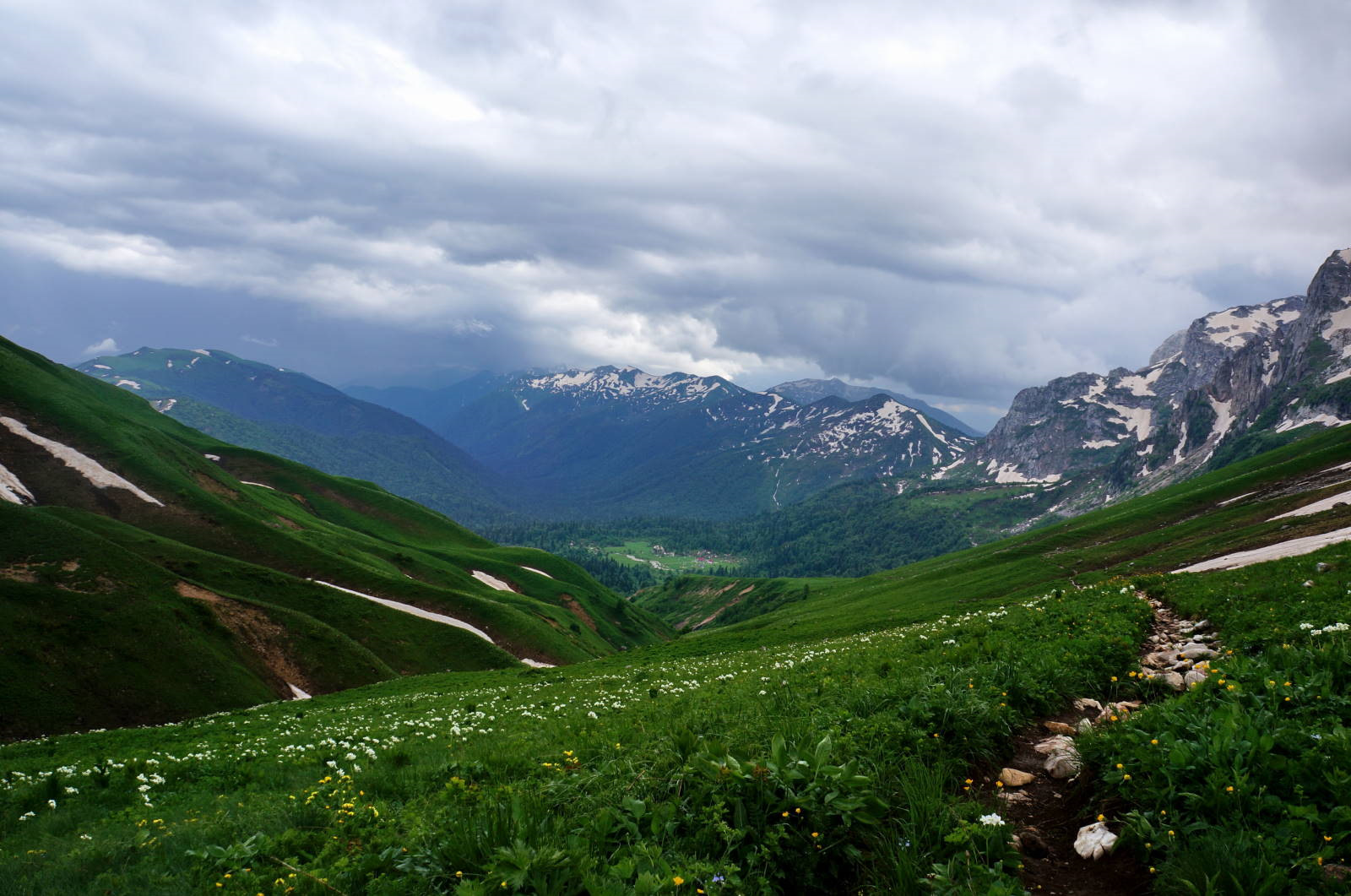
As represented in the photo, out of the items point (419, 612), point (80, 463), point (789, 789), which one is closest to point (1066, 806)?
point (789, 789)

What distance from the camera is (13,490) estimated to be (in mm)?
72188

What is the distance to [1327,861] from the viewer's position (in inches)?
243

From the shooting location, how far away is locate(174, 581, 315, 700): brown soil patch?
51.0 m

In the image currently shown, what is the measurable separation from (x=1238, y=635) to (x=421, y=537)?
15630 centimetres

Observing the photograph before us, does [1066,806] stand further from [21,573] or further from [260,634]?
[21,573]

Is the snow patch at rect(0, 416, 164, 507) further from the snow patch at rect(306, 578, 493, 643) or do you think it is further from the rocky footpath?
the rocky footpath

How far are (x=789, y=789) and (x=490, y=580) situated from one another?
12660cm

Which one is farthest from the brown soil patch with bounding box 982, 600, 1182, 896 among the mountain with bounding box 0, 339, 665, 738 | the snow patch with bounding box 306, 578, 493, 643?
the snow patch with bounding box 306, 578, 493, 643

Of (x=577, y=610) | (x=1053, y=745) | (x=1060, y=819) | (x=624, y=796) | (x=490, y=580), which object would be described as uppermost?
(x=624, y=796)

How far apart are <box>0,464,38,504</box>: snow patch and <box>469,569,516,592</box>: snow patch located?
65.6m

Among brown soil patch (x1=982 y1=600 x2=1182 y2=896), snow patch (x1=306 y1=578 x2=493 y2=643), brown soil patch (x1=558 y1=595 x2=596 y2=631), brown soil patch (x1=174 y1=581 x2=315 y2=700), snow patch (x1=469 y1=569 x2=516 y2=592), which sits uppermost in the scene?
brown soil patch (x1=982 y1=600 x2=1182 y2=896)

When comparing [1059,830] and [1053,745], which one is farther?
[1053,745]

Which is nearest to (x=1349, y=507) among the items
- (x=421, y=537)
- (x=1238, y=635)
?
(x=1238, y=635)

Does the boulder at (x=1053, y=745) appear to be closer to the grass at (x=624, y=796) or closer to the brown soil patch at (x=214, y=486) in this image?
the grass at (x=624, y=796)
